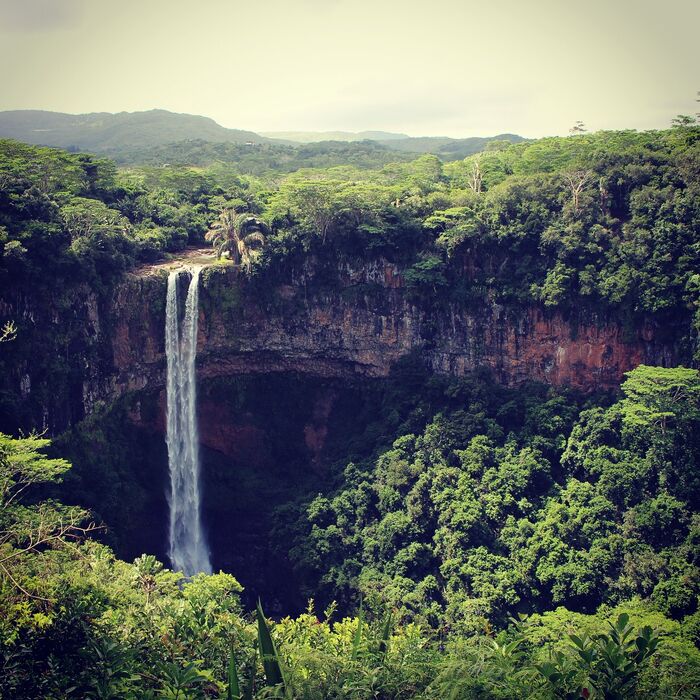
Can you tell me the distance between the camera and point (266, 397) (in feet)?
96.2

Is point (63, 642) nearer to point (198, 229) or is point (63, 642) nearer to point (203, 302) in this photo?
point (203, 302)

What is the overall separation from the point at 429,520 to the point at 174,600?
35.2 ft

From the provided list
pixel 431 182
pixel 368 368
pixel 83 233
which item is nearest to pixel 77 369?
pixel 83 233

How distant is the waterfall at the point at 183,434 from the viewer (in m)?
26.2

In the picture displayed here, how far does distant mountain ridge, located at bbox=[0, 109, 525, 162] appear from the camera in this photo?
255ft

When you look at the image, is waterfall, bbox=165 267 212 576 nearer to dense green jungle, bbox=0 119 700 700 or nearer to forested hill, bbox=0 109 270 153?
dense green jungle, bbox=0 119 700 700

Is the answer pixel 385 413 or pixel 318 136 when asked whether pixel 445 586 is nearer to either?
pixel 385 413

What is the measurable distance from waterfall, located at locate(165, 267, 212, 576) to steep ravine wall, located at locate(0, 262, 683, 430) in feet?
1.48

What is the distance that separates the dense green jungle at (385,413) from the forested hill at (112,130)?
174 ft

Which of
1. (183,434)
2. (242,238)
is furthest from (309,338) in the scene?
(183,434)

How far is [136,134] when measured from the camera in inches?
3317

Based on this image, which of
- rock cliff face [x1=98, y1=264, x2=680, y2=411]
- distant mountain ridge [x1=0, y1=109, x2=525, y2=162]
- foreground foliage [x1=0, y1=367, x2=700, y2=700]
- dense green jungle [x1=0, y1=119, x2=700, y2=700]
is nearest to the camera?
foreground foliage [x1=0, y1=367, x2=700, y2=700]

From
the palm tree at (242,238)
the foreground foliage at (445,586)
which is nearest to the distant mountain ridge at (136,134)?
the palm tree at (242,238)

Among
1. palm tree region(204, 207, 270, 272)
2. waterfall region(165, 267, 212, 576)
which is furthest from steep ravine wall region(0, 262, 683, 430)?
palm tree region(204, 207, 270, 272)
